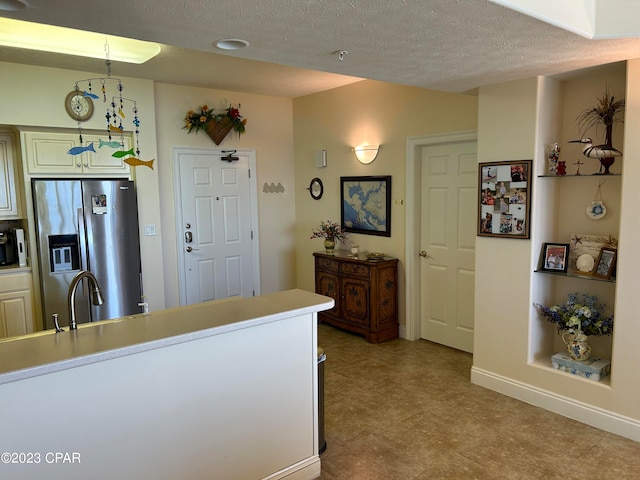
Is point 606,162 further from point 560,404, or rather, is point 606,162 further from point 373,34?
point 373,34

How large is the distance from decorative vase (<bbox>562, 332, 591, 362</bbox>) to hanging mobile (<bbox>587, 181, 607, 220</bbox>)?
2.67ft

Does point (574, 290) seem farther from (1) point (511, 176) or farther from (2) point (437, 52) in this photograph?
(2) point (437, 52)

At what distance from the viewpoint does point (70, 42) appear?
3.81 m

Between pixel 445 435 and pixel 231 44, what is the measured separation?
2613 millimetres

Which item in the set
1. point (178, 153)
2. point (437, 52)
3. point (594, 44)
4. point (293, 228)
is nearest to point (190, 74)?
point (178, 153)

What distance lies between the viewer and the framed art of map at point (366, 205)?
4.78 m

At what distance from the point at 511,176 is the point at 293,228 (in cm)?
323

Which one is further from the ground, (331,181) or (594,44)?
(594,44)

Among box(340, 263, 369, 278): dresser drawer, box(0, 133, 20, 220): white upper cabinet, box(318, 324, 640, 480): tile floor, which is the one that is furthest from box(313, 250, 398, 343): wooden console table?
box(0, 133, 20, 220): white upper cabinet

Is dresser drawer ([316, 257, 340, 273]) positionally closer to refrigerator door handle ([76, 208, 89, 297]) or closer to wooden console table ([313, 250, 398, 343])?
wooden console table ([313, 250, 398, 343])

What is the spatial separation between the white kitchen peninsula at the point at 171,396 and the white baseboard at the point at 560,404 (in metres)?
1.72

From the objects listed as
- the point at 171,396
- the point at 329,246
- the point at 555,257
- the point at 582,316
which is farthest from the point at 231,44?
the point at 329,246

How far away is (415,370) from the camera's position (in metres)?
3.96

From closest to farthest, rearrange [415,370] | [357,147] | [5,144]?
1. [415,370]
2. [5,144]
3. [357,147]
